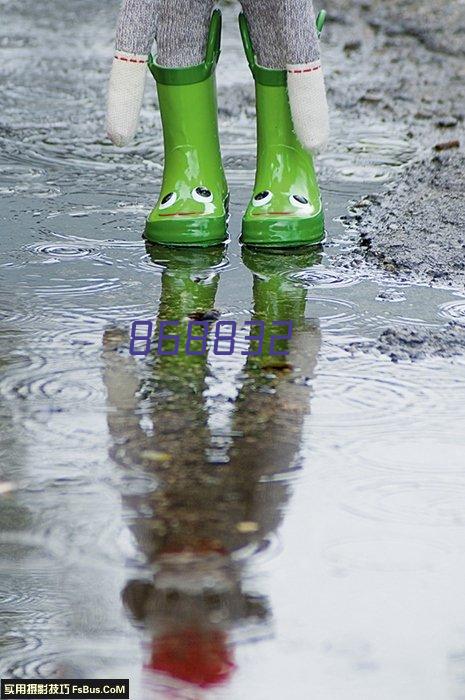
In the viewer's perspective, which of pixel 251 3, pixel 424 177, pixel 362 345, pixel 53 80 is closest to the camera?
pixel 362 345

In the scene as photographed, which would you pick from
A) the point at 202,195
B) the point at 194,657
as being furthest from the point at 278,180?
the point at 194,657

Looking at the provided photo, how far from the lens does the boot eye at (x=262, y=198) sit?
3834 mm

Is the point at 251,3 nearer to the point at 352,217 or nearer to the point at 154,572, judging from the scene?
the point at 352,217

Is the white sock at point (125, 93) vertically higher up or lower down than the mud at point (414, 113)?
higher up

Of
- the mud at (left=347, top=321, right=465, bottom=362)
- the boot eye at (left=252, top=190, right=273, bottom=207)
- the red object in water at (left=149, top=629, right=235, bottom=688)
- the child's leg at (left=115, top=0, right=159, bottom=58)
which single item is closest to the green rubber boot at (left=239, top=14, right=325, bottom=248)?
the boot eye at (left=252, top=190, right=273, bottom=207)

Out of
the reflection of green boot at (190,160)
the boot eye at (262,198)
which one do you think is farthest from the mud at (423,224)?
the reflection of green boot at (190,160)

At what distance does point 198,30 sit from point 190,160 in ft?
1.27

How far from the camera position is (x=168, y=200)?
3852mm

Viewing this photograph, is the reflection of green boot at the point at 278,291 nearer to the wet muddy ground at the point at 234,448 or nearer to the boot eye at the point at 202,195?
the wet muddy ground at the point at 234,448

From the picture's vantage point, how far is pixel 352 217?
413cm

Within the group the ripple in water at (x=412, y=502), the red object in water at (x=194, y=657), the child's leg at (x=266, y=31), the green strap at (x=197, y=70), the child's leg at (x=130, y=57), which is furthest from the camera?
the green strap at (x=197, y=70)

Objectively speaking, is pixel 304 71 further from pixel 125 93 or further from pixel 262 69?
pixel 125 93

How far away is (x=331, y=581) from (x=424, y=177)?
2636 millimetres

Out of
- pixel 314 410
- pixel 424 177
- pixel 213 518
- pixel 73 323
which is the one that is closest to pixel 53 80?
pixel 424 177
